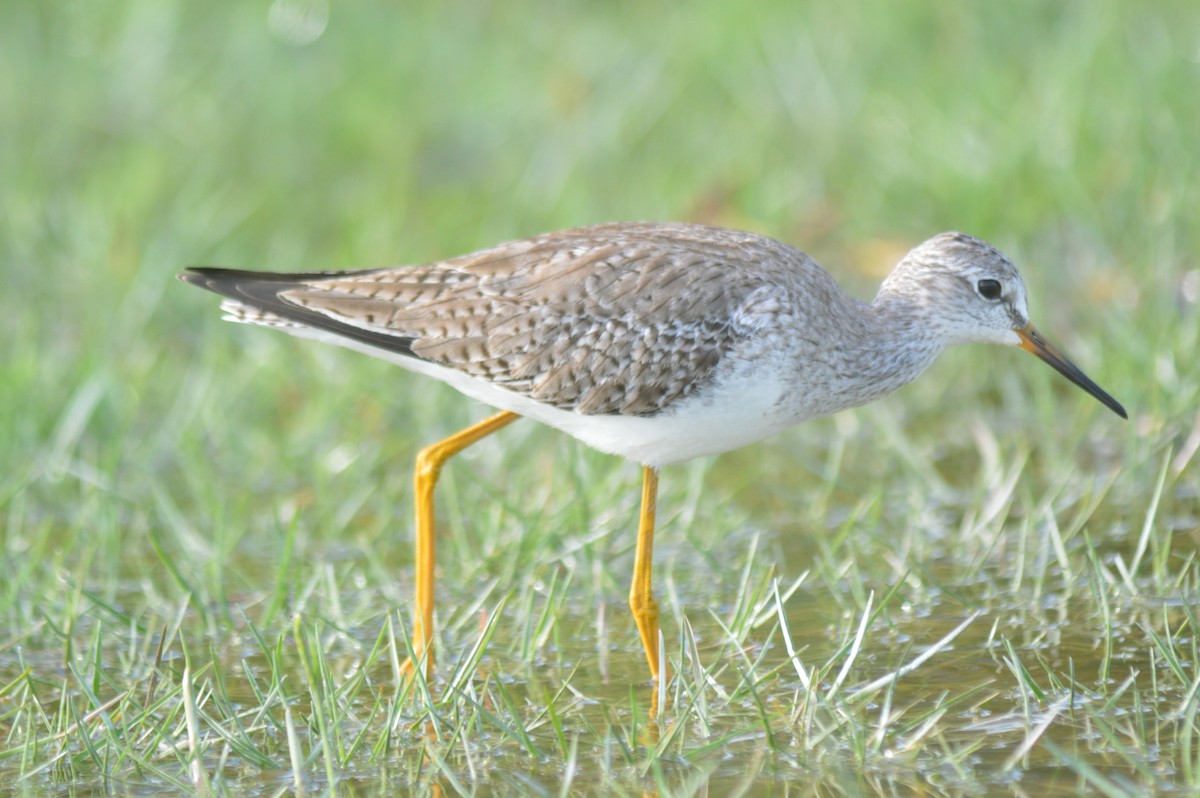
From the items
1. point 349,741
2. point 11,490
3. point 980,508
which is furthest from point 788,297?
point 11,490

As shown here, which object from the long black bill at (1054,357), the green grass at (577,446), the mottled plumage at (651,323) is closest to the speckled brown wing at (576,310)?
the mottled plumage at (651,323)

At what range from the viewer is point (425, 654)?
496 cm

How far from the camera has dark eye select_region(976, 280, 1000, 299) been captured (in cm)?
571

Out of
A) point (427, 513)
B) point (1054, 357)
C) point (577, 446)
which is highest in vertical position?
point (1054, 357)

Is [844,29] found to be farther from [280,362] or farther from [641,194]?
[280,362]

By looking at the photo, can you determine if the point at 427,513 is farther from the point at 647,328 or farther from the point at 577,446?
the point at 647,328

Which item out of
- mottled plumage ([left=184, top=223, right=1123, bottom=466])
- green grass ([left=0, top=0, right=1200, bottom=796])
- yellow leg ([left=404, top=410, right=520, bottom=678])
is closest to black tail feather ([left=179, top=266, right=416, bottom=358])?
mottled plumage ([left=184, top=223, right=1123, bottom=466])

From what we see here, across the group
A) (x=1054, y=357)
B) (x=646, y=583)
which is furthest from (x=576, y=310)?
(x=1054, y=357)

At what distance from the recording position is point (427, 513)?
5801 mm

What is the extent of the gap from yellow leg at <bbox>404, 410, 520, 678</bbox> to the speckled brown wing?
1.41 feet

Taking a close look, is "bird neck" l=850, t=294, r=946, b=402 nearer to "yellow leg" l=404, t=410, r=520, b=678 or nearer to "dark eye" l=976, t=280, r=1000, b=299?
"dark eye" l=976, t=280, r=1000, b=299

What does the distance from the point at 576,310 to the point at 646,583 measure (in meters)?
0.94

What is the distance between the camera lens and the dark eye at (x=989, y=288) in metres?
5.71

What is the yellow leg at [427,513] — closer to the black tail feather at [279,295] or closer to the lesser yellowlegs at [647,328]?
the lesser yellowlegs at [647,328]
